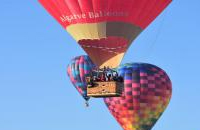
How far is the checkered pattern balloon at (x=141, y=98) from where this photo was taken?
54844 mm

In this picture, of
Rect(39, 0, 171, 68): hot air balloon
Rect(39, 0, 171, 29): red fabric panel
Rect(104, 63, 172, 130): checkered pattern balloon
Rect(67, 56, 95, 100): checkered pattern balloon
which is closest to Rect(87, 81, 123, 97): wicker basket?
Rect(39, 0, 171, 68): hot air balloon

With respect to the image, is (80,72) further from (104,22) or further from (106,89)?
(106,89)

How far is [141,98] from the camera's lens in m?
55.1

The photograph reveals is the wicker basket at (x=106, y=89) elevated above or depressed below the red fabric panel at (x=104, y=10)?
below

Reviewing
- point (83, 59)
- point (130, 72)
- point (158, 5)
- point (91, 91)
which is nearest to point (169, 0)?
point (158, 5)

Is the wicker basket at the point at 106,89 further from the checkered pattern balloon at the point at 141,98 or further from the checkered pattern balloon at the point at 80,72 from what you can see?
the checkered pattern balloon at the point at 80,72

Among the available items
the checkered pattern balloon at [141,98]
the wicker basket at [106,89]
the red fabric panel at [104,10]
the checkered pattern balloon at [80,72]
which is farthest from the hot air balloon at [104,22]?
the checkered pattern balloon at [80,72]

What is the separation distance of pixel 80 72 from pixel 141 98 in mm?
4654

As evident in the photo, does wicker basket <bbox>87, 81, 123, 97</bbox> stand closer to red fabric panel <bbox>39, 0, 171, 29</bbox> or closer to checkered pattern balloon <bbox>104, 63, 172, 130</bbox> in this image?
red fabric panel <bbox>39, 0, 171, 29</bbox>

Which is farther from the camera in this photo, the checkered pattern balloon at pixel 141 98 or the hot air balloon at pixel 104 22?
the checkered pattern balloon at pixel 141 98

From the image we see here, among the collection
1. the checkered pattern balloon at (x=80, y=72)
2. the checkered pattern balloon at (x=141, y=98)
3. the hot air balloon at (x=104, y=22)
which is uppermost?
the hot air balloon at (x=104, y=22)

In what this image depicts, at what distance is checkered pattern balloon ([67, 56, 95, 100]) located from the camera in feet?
187

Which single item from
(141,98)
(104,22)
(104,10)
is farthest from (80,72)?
(104,10)

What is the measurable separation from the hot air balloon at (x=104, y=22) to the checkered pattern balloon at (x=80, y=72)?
14.5 metres
